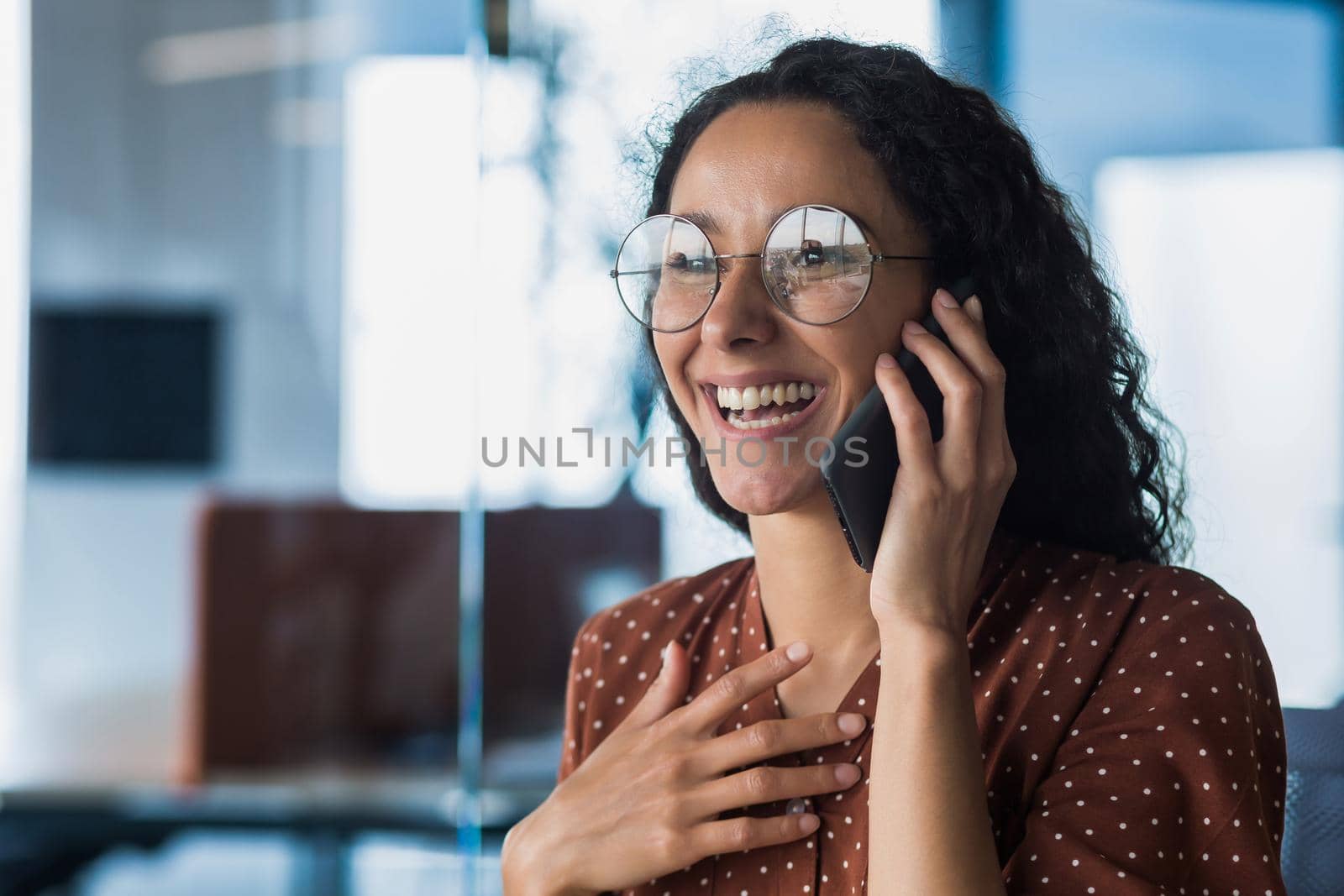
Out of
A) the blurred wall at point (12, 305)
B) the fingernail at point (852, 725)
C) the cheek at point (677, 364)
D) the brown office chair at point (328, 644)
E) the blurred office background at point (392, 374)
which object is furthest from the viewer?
the blurred wall at point (12, 305)

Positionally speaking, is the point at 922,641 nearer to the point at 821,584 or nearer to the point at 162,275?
the point at 821,584

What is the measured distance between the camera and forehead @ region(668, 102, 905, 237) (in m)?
1.17

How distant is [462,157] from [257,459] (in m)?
1.05

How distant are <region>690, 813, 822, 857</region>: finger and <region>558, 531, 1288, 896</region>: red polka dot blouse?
28 millimetres

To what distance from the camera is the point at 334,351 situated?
132 inches

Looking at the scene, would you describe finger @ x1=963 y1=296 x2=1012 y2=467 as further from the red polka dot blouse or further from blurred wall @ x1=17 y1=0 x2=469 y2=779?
blurred wall @ x1=17 y1=0 x2=469 y2=779

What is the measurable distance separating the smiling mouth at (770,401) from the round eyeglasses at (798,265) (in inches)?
3.0

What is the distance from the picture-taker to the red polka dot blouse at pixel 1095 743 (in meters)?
0.92

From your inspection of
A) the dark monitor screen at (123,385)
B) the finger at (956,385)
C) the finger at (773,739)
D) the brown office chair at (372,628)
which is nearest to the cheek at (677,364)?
the finger at (956,385)

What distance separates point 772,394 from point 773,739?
338 millimetres

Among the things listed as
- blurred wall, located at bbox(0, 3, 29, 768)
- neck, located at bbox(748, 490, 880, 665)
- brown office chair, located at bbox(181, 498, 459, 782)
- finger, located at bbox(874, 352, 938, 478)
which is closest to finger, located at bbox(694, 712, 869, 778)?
neck, located at bbox(748, 490, 880, 665)

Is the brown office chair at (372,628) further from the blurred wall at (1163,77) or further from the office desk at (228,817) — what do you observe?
the blurred wall at (1163,77)

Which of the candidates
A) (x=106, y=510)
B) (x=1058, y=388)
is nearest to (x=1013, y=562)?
(x=1058, y=388)

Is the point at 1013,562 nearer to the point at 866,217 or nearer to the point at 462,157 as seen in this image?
the point at 866,217
